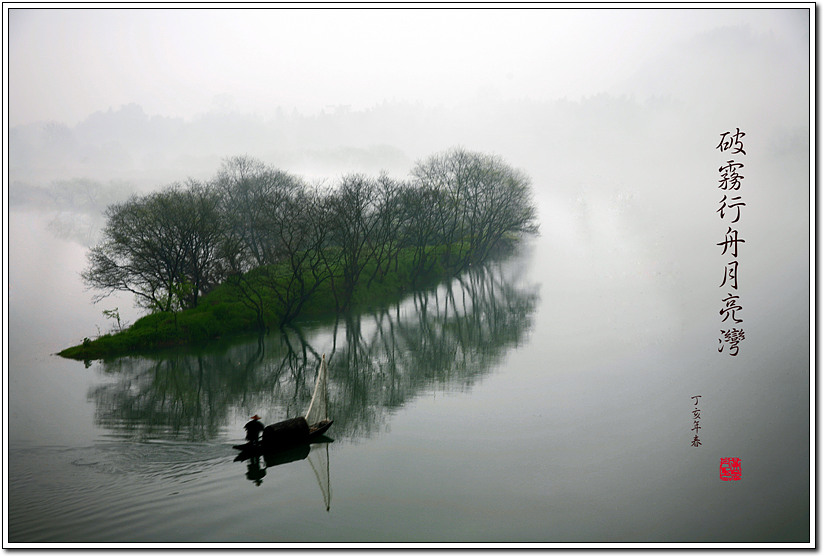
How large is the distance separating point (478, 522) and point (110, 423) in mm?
5773

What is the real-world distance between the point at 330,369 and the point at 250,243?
569 cm

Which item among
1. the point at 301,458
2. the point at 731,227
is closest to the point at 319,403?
the point at 301,458

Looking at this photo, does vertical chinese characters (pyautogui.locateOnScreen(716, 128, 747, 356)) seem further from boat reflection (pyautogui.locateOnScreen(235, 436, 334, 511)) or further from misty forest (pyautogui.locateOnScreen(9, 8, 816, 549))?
boat reflection (pyautogui.locateOnScreen(235, 436, 334, 511))

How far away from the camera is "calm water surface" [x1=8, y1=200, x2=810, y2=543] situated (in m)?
6.76

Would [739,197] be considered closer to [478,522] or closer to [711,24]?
[711,24]

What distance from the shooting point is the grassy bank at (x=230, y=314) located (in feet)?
46.7

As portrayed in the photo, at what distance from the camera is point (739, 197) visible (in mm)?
8383

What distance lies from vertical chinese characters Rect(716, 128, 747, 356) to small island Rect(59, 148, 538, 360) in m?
7.62

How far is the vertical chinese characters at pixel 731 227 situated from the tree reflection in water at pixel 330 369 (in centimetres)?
422

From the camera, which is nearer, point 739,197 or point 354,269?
point 739,197

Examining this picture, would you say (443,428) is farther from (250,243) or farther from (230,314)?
(250,243)

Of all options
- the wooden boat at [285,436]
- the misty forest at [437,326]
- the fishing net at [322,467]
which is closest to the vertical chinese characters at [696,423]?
the misty forest at [437,326]

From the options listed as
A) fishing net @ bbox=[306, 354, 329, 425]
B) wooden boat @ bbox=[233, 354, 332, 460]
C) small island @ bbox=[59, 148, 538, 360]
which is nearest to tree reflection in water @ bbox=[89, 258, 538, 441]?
fishing net @ bbox=[306, 354, 329, 425]
